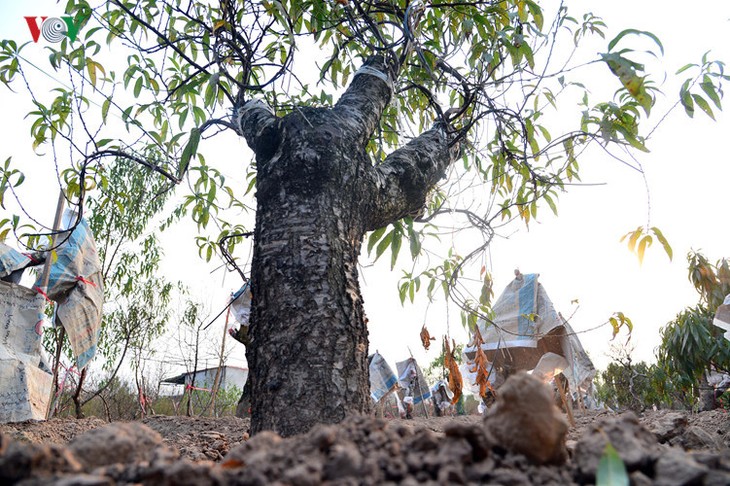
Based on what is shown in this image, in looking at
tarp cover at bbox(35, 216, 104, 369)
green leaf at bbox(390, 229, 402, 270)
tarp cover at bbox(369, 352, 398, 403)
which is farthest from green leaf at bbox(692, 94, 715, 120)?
tarp cover at bbox(369, 352, 398, 403)

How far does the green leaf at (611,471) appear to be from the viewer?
0.55 m

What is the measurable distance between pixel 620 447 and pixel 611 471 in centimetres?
11

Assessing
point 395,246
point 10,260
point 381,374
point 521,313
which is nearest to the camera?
point 395,246

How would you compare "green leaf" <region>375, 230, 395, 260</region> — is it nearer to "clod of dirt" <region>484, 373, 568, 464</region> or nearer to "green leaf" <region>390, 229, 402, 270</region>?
"green leaf" <region>390, 229, 402, 270</region>

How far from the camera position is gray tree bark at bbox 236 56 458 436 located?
1201mm

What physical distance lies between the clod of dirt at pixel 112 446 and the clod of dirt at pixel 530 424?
1.86 feet

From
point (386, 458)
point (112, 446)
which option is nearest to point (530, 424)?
point (386, 458)

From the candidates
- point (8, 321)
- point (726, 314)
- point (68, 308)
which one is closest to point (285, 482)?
point (8, 321)

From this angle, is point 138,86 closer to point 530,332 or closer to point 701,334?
point 530,332

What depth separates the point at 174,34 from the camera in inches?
80.9

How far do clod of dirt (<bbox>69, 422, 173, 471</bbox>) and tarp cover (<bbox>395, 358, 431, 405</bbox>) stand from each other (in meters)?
9.58

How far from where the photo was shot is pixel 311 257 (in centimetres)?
134

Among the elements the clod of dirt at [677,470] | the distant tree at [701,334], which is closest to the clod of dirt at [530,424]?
the clod of dirt at [677,470]

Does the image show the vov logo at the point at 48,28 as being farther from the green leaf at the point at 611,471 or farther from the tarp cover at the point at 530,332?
the tarp cover at the point at 530,332
